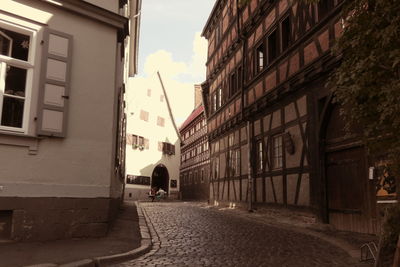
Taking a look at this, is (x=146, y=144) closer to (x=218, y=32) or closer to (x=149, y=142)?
(x=149, y=142)

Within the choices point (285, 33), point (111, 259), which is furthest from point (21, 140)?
point (285, 33)

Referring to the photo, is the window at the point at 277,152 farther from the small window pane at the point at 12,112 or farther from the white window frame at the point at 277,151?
the small window pane at the point at 12,112

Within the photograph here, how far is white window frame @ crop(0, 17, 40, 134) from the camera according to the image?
6582 millimetres

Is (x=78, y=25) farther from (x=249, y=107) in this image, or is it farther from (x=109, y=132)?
(x=249, y=107)

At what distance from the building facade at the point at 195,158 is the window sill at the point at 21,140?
25.1m

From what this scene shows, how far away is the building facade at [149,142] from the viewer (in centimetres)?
3659

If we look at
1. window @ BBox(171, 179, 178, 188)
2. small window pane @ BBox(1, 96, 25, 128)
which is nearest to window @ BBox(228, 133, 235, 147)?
small window pane @ BBox(1, 96, 25, 128)

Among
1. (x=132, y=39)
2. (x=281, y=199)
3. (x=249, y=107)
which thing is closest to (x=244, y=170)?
(x=249, y=107)

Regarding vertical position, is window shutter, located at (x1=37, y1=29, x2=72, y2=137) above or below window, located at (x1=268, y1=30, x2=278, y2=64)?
below

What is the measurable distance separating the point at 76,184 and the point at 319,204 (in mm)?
5980

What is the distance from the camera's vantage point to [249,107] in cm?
1549

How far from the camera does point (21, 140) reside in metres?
6.61

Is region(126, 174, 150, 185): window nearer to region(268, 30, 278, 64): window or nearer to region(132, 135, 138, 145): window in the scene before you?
region(132, 135, 138, 145): window

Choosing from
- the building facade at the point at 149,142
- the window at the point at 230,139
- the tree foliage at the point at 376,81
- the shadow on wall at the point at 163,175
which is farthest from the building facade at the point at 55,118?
the shadow on wall at the point at 163,175
